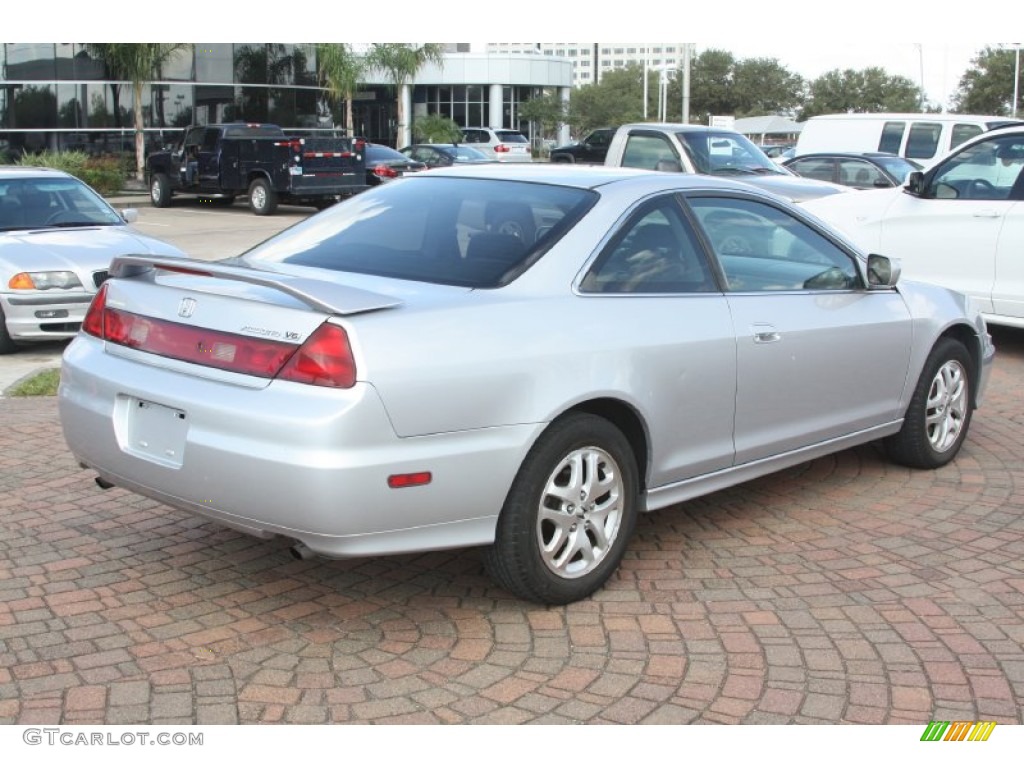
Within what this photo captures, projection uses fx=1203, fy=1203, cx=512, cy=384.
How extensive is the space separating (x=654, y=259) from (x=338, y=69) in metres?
33.8

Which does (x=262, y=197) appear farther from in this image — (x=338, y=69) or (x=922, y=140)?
(x=338, y=69)

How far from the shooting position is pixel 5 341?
31.4ft

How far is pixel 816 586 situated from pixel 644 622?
81cm

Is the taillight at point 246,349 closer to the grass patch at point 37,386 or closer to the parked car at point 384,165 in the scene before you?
the grass patch at point 37,386

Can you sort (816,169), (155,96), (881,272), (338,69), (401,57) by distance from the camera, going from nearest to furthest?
(881,272)
(816,169)
(155,96)
(338,69)
(401,57)

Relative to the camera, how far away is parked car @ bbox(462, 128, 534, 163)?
133 ft

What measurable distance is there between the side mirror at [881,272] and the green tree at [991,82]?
193ft

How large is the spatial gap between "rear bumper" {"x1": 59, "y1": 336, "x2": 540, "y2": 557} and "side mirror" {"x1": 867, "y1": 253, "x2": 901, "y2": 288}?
2.47 m

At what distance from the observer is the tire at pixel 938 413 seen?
6.21 meters

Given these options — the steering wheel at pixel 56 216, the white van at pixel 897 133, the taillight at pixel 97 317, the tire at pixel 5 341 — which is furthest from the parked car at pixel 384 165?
the taillight at pixel 97 317

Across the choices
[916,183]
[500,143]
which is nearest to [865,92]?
[500,143]

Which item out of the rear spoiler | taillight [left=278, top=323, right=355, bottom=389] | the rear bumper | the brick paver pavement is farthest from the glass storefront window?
taillight [left=278, top=323, right=355, bottom=389]

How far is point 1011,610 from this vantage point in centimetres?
450

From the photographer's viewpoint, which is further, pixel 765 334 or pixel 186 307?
pixel 765 334
